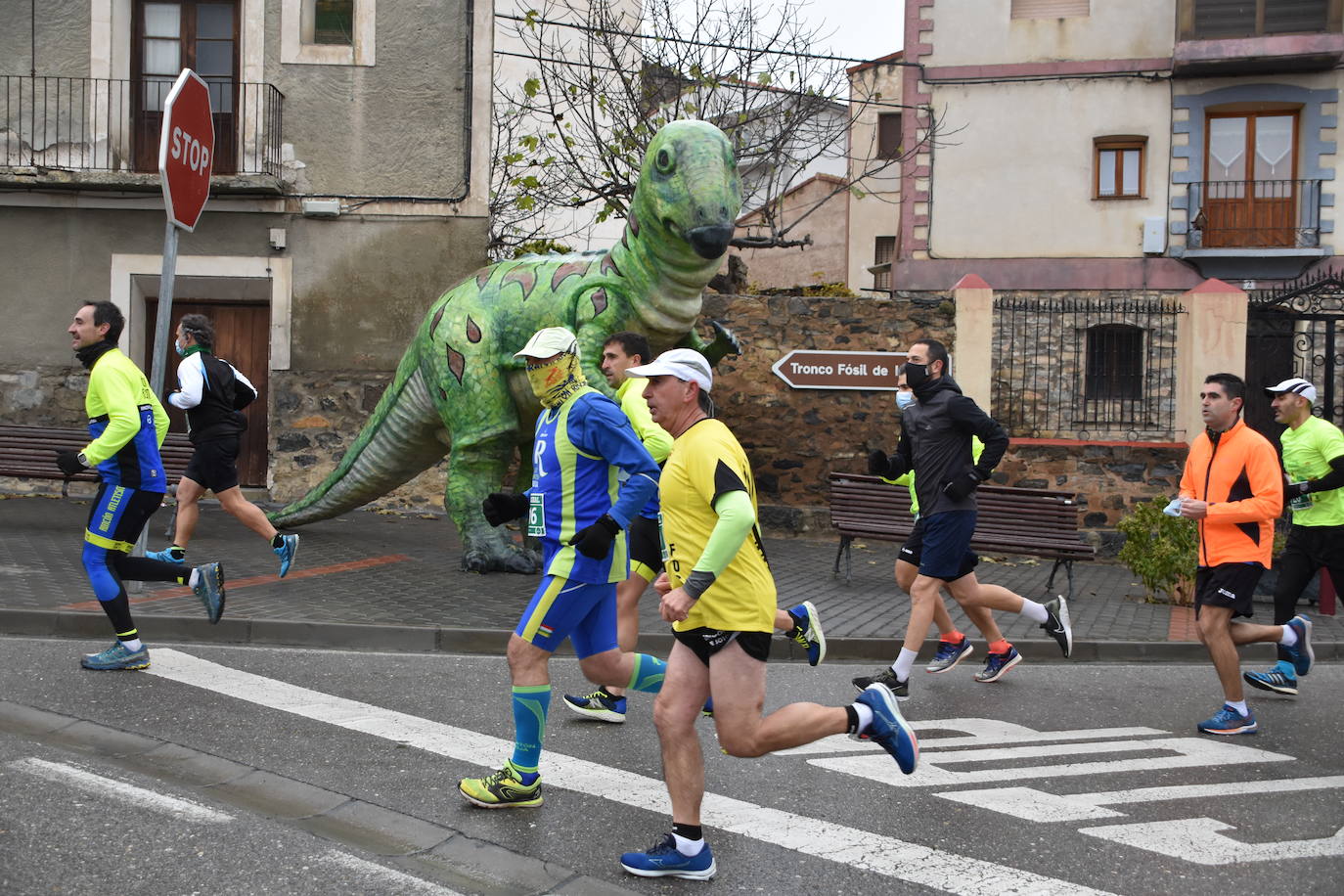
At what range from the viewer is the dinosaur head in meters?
8.94

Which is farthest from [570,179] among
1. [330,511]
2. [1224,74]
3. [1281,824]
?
[1281,824]

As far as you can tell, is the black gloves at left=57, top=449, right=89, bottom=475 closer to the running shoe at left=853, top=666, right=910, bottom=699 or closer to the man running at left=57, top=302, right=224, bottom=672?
the man running at left=57, top=302, right=224, bottom=672

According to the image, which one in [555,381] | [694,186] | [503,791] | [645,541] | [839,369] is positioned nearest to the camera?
[503,791]

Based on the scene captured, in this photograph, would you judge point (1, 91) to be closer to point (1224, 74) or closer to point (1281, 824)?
point (1281, 824)

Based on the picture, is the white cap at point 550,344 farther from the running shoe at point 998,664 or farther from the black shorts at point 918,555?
the running shoe at point 998,664

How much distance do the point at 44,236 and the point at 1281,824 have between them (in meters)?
14.0

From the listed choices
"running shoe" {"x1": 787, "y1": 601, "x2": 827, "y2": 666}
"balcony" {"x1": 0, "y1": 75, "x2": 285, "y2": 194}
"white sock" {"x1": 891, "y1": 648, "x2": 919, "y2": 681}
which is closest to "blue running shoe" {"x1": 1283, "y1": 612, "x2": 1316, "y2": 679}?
"white sock" {"x1": 891, "y1": 648, "x2": 919, "y2": 681}

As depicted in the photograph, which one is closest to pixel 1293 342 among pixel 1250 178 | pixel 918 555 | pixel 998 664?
pixel 998 664

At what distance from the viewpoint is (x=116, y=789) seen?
479 centimetres

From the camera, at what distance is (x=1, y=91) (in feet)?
49.0

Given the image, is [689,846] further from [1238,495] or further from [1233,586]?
[1238,495]

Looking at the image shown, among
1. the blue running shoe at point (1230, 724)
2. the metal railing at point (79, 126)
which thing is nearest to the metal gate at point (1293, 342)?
the blue running shoe at point (1230, 724)

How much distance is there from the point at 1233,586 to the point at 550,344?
12.1 feet

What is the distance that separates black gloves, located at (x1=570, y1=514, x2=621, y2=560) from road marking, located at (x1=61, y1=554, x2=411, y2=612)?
12.1 feet
